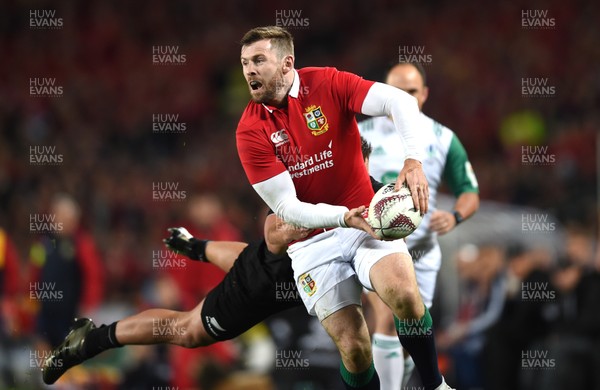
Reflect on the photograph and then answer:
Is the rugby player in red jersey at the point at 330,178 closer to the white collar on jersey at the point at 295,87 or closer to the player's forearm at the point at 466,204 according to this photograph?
the white collar on jersey at the point at 295,87

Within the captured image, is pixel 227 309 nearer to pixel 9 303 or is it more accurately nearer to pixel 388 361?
pixel 388 361

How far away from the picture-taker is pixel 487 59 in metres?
15.5

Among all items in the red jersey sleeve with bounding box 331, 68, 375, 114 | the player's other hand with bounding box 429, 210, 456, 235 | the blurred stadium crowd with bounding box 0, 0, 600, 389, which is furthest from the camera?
the blurred stadium crowd with bounding box 0, 0, 600, 389

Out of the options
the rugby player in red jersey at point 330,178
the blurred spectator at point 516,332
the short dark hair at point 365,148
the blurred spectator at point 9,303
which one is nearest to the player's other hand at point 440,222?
the short dark hair at point 365,148

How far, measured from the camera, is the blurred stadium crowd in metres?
9.92

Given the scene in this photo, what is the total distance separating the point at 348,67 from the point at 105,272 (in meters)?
5.65

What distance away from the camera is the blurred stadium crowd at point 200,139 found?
32.6ft

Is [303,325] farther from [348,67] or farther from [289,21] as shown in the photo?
[289,21]

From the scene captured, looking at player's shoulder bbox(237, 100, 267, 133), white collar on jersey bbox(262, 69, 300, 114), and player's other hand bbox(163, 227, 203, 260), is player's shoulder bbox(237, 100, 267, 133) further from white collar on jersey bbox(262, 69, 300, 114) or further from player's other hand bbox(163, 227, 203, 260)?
player's other hand bbox(163, 227, 203, 260)

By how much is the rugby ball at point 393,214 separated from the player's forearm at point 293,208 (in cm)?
20

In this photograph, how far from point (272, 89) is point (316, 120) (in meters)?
0.31

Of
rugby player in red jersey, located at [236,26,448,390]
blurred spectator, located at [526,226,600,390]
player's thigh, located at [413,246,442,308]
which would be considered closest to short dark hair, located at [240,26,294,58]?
rugby player in red jersey, located at [236,26,448,390]

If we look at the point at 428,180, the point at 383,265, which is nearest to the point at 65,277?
the point at 428,180

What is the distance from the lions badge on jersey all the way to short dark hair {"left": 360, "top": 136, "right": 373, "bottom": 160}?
875 mm
